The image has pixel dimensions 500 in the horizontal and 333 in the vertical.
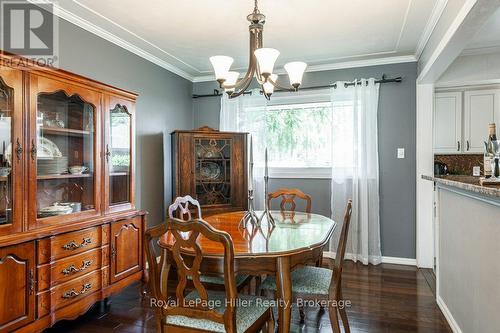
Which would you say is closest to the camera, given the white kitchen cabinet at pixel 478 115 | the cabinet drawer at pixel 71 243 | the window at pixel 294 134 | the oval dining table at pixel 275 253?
the oval dining table at pixel 275 253

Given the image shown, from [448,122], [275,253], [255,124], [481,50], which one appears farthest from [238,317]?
[448,122]

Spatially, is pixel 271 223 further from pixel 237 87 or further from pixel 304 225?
pixel 237 87

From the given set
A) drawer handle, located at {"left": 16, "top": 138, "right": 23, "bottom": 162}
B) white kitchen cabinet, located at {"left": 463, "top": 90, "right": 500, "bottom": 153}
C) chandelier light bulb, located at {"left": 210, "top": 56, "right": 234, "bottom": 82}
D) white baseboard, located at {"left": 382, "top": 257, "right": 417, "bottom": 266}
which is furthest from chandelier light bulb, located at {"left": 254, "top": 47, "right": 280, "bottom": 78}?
white kitchen cabinet, located at {"left": 463, "top": 90, "right": 500, "bottom": 153}

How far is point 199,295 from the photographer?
5.08 ft

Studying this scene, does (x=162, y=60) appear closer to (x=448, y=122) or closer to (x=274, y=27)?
(x=274, y=27)

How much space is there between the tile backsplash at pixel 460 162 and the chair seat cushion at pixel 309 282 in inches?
130

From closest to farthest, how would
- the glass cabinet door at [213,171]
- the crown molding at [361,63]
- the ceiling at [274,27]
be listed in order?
the ceiling at [274,27] → the crown molding at [361,63] → the glass cabinet door at [213,171]

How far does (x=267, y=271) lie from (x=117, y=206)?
5.16 feet

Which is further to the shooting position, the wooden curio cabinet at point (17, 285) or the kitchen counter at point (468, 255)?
the wooden curio cabinet at point (17, 285)

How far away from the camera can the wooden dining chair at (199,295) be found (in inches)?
55.7

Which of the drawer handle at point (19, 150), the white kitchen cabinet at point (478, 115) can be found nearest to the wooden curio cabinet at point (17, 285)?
the drawer handle at point (19, 150)

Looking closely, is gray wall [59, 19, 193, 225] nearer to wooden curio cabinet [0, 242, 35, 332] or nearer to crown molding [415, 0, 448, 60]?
wooden curio cabinet [0, 242, 35, 332]

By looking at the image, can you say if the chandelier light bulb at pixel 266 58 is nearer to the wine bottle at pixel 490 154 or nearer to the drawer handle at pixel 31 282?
the wine bottle at pixel 490 154

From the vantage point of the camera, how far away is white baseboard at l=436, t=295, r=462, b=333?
2.21 m
